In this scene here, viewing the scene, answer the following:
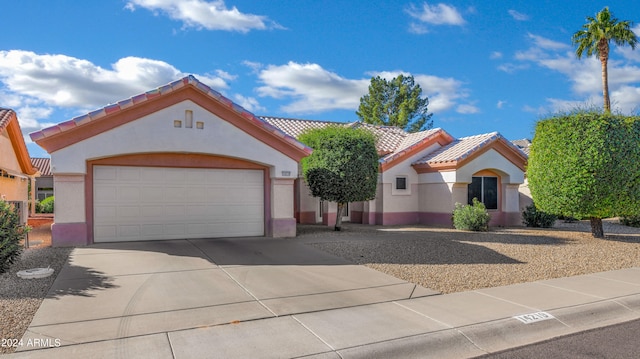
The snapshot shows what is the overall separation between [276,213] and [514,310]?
8.63m

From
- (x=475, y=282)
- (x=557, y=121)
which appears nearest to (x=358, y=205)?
(x=557, y=121)

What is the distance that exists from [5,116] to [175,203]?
949cm

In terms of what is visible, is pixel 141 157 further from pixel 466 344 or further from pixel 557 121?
pixel 557 121

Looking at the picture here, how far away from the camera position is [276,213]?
46.2 ft

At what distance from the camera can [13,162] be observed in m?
19.2

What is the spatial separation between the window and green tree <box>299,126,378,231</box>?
6.60 metres

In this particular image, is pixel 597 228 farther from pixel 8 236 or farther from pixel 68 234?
pixel 8 236

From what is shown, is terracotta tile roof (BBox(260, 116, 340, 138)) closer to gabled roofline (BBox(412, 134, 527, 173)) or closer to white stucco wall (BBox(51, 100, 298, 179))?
gabled roofline (BBox(412, 134, 527, 173))

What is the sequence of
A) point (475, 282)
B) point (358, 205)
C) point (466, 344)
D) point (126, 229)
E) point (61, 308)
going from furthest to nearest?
point (358, 205) → point (126, 229) → point (475, 282) → point (61, 308) → point (466, 344)

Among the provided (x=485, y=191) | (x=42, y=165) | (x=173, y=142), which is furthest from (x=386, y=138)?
(x=42, y=165)

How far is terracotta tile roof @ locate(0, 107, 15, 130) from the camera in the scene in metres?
16.4

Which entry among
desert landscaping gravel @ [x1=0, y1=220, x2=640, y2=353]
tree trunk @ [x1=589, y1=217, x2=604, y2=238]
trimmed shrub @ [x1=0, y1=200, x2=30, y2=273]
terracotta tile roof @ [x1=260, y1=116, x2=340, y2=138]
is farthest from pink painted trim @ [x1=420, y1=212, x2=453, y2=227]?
trimmed shrub @ [x1=0, y1=200, x2=30, y2=273]

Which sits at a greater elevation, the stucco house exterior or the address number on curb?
the stucco house exterior

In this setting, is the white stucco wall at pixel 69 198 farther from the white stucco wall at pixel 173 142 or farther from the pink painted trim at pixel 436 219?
the pink painted trim at pixel 436 219
